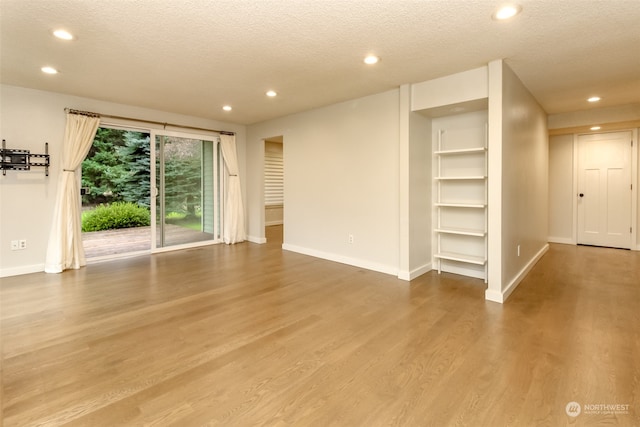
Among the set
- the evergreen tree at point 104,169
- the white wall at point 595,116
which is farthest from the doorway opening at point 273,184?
the white wall at point 595,116

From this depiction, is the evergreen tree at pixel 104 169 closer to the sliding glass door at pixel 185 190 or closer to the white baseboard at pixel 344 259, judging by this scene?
the sliding glass door at pixel 185 190

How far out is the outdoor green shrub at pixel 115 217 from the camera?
721 cm

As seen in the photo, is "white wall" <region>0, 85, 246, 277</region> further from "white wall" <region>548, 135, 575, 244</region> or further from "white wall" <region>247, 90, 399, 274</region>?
"white wall" <region>548, 135, 575, 244</region>

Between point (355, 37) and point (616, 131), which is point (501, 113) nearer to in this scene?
point (355, 37)

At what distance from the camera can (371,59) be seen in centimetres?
312

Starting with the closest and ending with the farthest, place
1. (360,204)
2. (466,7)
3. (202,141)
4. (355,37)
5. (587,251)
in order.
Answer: (466,7)
(355,37)
(360,204)
(587,251)
(202,141)

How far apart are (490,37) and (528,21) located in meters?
0.30

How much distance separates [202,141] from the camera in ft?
20.5

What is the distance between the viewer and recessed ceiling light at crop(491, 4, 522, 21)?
87.4 inches

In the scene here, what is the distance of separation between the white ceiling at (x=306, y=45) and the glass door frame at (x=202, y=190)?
4.43ft

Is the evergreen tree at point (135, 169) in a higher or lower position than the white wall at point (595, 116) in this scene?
lower

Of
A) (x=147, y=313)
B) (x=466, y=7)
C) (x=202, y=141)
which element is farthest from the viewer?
(x=202, y=141)

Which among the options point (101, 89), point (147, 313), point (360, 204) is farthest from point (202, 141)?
point (147, 313)

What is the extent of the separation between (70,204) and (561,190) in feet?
27.5
